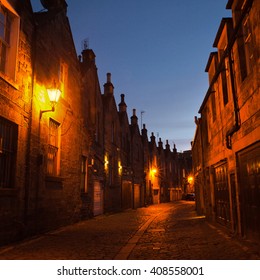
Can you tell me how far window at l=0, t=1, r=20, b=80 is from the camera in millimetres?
8336

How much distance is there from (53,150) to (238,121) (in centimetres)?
655

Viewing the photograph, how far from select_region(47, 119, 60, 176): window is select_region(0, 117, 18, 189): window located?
2.50 meters

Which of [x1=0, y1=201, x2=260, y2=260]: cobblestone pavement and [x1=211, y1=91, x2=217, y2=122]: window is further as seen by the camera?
[x1=211, y1=91, x2=217, y2=122]: window

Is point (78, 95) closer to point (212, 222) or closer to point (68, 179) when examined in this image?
point (68, 179)

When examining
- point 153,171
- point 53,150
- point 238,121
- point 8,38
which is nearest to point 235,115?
point 238,121

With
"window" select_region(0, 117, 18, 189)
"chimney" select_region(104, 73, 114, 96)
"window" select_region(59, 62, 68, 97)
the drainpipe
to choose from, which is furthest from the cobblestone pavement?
"chimney" select_region(104, 73, 114, 96)

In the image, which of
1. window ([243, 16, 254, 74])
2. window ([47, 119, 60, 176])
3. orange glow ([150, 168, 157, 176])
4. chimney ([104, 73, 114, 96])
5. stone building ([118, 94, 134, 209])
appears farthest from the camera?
orange glow ([150, 168, 157, 176])

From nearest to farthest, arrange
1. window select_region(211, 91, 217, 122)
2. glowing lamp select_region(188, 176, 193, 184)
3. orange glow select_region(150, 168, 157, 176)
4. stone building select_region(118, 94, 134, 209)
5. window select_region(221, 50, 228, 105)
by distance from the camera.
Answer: window select_region(221, 50, 228, 105), window select_region(211, 91, 217, 122), stone building select_region(118, 94, 134, 209), orange glow select_region(150, 168, 157, 176), glowing lamp select_region(188, 176, 193, 184)

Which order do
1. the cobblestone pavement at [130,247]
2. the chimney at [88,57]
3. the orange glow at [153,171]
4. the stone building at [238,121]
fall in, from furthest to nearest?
the orange glow at [153,171] < the chimney at [88,57] < the stone building at [238,121] < the cobblestone pavement at [130,247]

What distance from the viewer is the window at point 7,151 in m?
8.09

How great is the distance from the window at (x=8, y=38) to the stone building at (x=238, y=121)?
238 inches

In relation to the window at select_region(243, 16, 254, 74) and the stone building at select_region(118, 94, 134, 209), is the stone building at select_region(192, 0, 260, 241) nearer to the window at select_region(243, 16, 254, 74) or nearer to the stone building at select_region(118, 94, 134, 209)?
the window at select_region(243, 16, 254, 74)

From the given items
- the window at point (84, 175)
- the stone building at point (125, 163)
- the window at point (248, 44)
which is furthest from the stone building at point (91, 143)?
the window at point (248, 44)

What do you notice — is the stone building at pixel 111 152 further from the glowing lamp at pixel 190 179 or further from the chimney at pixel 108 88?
the glowing lamp at pixel 190 179
